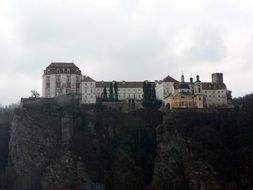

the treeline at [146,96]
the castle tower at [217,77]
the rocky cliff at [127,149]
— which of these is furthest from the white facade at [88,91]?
the castle tower at [217,77]

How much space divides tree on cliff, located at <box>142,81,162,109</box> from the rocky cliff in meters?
3.57

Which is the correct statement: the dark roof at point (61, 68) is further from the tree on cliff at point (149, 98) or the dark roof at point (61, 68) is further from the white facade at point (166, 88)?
the white facade at point (166, 88)

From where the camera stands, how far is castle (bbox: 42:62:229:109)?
398 feet

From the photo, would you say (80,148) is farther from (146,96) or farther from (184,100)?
(184,100)

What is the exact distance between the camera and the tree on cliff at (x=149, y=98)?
4796 inches

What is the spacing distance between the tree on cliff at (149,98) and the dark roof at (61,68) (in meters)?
14.5

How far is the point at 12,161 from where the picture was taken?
115 meters

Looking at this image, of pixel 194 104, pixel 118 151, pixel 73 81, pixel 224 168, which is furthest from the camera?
pixel 73 81

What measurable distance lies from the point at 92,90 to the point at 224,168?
30.3 metres

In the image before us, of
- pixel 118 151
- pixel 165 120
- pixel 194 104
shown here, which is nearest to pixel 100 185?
pixel 118 151

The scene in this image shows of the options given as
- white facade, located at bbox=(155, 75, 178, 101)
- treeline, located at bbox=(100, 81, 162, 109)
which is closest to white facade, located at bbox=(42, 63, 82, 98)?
treeline, located at bbox=(100, 81, 162, 109)

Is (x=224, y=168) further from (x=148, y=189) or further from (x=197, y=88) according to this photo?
(x=197, y=88)

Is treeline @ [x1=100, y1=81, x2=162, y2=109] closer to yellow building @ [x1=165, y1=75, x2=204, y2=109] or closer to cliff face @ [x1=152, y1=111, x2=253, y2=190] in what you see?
yellow building @ [x1=165, y1=75, x2=204, y2=109]

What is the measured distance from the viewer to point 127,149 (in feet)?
370
